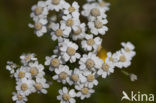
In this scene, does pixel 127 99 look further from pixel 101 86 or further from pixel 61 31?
pixel 61 31

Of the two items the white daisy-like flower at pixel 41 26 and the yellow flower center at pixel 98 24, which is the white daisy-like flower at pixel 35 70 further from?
the yellow flower center at pixel 98 24

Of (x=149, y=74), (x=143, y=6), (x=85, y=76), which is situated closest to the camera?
(x=85, y=76)

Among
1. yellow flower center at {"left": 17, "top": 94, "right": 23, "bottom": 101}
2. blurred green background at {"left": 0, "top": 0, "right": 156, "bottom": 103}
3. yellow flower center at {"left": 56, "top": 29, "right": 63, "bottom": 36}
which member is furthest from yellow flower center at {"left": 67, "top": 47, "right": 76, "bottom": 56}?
blurred green background at {"left": 0, "top": 0, "right": 156, "bottom": 103}

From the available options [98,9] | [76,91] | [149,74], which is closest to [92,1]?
[98,9]

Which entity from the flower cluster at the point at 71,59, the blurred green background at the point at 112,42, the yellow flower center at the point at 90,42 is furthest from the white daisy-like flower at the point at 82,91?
the blurred green background at the point at 112,42

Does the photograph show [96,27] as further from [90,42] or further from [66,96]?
[66,96]

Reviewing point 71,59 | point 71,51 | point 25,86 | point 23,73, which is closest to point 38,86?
point 25,86

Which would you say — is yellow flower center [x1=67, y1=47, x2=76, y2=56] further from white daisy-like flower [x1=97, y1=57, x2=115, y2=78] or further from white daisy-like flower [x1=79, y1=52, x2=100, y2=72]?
white daisy-like flower [x1=97, y1=57, x2=115, y2=78]

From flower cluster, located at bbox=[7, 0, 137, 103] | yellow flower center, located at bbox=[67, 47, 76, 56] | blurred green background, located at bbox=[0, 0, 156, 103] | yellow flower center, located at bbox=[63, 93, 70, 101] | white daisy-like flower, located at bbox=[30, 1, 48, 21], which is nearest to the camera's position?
yellow flower center, located at bbox=[67, 47, 76, 56]

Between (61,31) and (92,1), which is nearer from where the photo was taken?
(61,31)
